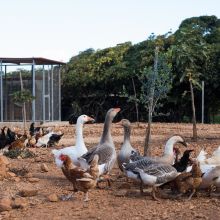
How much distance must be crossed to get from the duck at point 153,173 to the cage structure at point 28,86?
1882 centimetres

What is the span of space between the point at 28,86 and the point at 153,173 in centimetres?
2040

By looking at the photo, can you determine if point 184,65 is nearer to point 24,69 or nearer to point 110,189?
point 110,189

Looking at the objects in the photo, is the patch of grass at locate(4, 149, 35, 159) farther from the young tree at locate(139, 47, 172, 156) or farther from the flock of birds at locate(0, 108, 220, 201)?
the flock of birds at locate(0, 108, 220, 201)

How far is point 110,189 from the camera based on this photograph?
857 cm

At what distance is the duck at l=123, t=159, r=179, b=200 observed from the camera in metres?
7.79

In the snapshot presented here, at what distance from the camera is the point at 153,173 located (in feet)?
25.6

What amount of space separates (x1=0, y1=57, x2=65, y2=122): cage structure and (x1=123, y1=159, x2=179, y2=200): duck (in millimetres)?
18822

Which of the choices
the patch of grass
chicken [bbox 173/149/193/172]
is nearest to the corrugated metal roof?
the patch of grass

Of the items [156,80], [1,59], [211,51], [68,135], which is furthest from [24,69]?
[156,80]

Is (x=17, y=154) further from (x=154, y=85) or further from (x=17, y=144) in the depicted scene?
(x=154, y=85)

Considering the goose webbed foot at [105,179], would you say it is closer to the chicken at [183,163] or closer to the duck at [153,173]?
the duck at [153,173]

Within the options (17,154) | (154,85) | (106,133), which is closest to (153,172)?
(106,133)

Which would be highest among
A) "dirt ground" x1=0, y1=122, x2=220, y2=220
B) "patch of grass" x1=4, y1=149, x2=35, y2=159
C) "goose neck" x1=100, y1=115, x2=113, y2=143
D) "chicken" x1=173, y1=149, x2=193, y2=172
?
"goose neck" x1=100, y1=115, x2=113, y2=143

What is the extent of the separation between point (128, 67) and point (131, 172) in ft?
83.4
